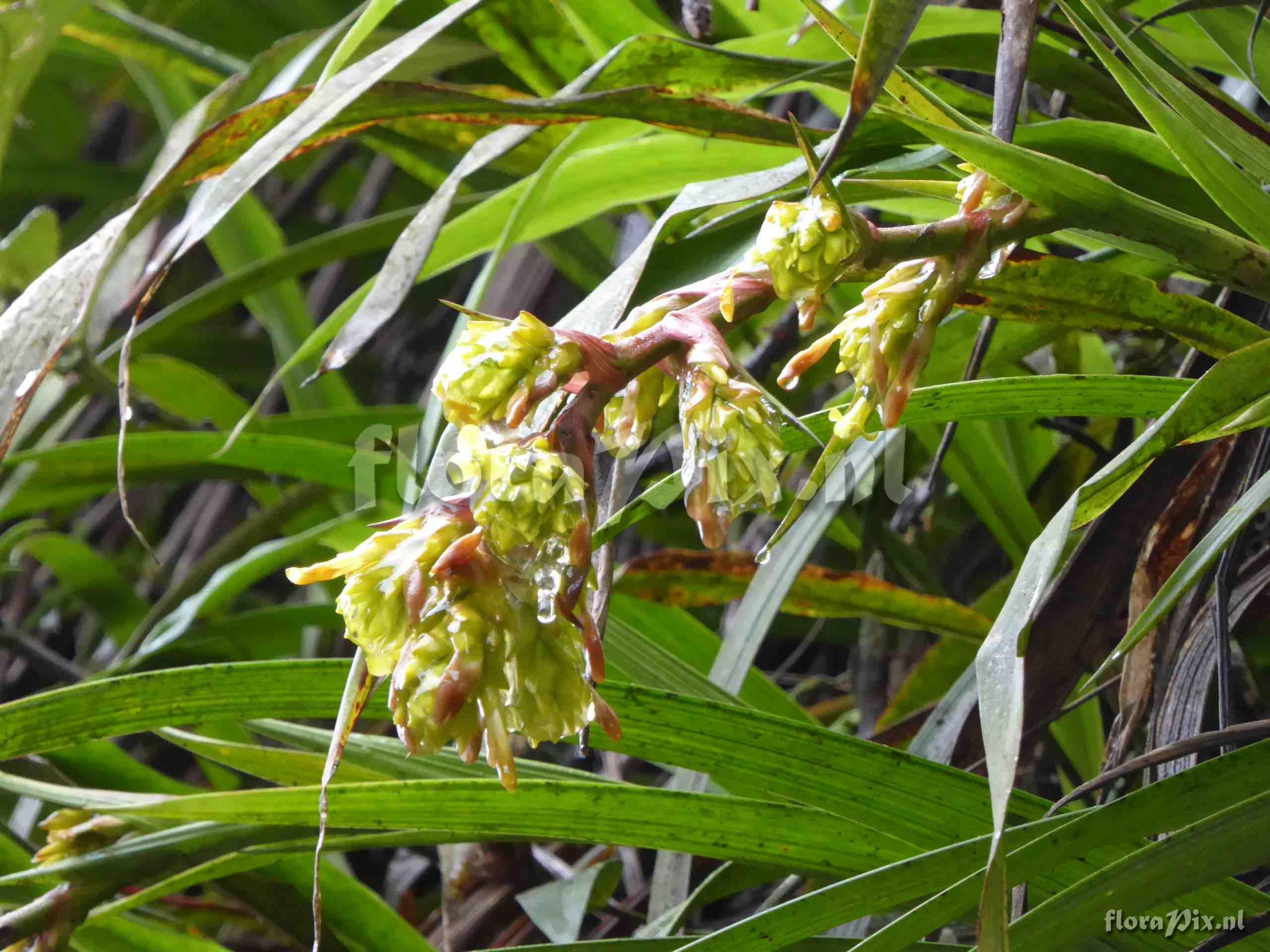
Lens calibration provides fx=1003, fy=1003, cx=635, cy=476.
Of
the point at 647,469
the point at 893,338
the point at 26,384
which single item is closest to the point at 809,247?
the point at 893,338

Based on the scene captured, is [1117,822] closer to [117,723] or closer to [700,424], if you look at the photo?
[700,424]

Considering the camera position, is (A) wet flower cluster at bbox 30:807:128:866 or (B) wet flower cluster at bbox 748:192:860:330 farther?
(A) wet flower cluster at bbox 30:807:128:866

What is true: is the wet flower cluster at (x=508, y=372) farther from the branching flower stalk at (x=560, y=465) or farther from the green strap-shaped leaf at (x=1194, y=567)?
the green strap-shaped leaf at (x=1194, y=567)

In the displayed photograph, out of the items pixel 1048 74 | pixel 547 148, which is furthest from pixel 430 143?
pixel 1048 74

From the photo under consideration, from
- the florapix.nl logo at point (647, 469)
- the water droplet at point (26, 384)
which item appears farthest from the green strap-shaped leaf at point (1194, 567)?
the water droplet at point (26, 384)

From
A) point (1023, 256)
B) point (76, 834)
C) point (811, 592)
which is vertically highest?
point (1023, 256)

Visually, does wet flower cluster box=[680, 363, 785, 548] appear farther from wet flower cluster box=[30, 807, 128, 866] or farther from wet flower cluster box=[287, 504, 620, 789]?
wet flower cluster box=[30, 807, 128, 866]

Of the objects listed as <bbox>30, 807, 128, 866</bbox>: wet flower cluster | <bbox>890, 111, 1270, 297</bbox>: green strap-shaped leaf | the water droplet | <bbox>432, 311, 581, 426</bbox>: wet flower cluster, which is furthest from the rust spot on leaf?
<bbox>30, 807, 128, 866</bbox>: wet flower cluster

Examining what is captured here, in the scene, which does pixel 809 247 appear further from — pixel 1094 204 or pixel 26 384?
pixel 26 384
